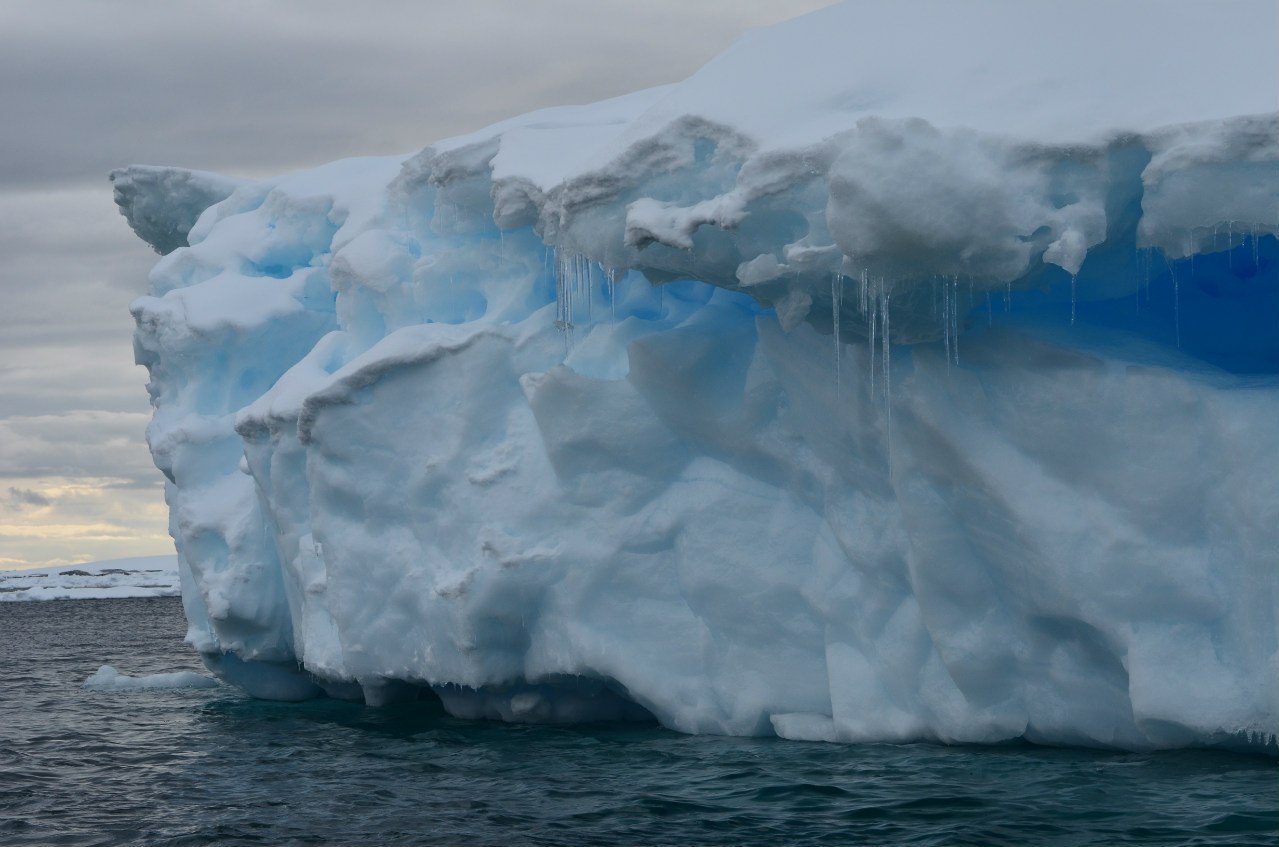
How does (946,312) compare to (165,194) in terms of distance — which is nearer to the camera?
(946,312)

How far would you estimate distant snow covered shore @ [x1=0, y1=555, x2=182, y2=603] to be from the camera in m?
62.4

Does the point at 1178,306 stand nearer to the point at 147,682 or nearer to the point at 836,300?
the point at 836,300

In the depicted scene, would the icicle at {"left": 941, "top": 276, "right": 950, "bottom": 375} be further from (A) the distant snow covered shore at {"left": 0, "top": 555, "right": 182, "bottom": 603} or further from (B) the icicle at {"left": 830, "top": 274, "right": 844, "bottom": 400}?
(A) the distant snow covered shore at {"left": 0, "top": 555, "right": 182, "bottom": 603}

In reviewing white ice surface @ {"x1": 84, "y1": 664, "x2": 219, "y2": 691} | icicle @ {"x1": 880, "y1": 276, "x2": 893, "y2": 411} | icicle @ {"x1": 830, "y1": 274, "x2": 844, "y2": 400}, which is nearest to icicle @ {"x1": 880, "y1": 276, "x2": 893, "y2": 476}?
icicle @ {"x1": 880, "y1": 276, "x2": 893, "y2": 411}

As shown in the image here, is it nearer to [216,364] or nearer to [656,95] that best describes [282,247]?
[216,364]

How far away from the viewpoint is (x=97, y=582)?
64.2 metres

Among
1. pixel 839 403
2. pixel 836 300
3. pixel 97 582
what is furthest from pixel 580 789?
pixel 97 582

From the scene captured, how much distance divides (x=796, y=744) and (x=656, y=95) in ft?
20.8

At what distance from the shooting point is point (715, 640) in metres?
10.6

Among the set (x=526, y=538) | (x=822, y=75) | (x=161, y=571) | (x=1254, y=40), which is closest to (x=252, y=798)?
(x=526, y=538)

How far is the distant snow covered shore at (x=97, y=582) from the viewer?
62.4 m

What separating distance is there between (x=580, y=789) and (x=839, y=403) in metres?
3.15

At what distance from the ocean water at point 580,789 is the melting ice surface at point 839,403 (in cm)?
43

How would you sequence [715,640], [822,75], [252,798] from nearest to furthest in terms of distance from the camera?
[822,75], [252,798], [715,640]
